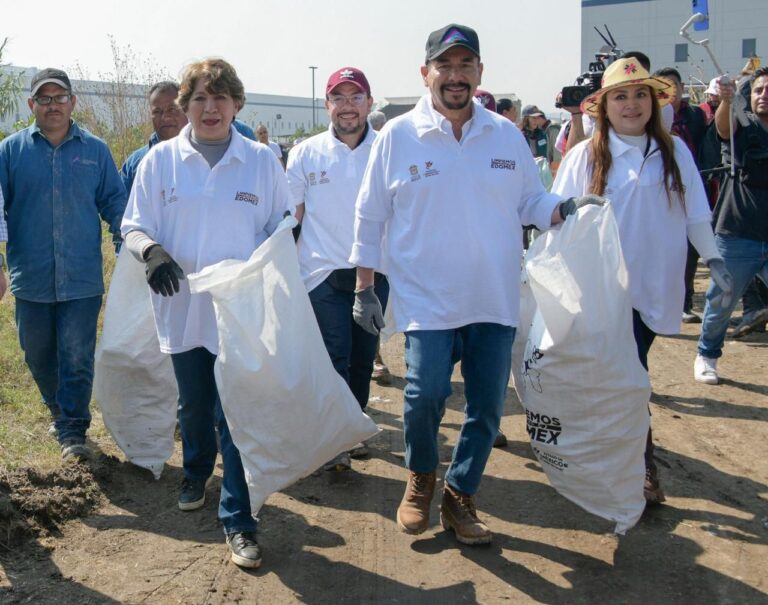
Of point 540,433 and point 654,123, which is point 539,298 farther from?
point 654,123

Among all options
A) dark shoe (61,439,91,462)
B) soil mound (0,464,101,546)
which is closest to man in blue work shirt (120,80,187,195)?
dark shoe (61,439,91,462)

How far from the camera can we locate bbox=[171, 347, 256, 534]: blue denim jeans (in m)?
3.75

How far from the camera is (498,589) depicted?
348cm

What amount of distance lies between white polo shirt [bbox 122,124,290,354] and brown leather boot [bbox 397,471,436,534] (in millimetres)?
1031

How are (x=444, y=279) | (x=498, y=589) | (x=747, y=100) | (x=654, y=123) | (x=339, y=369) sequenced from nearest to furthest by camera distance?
(x=498, y=589) → (x=444, y=279) → (x=654, y=123) → (x=339, y=369) → (x=747, y=100)

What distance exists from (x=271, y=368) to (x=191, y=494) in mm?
1130

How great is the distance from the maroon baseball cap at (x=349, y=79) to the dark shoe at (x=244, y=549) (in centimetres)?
244

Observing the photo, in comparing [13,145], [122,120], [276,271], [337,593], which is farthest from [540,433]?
[122,120]

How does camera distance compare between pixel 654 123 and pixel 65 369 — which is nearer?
pixel 654 123

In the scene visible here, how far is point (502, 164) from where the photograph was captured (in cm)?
377

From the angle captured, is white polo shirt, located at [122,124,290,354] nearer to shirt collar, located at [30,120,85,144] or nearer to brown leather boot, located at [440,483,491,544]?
brown leather boot, located at [440,483,491,544]

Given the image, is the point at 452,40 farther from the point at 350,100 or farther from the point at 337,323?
the point at 337,323

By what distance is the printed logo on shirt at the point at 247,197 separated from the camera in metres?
3.79

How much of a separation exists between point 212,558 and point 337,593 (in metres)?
0.61
